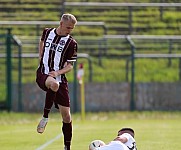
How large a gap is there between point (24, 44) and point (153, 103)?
5029 millimetres

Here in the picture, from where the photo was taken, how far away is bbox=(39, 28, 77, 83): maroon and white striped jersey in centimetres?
1303

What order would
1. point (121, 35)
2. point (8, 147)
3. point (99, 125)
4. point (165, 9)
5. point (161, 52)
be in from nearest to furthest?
1. point (8, 147)
2. point (99, 125)
3. point (161, 52)
4. point (121, 35)
5. point (165, 9)

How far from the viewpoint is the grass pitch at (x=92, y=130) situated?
1530cm

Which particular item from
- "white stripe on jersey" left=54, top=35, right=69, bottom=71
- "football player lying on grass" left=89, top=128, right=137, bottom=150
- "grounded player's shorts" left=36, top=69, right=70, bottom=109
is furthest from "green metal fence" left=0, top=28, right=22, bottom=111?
"football player lying on grass" left=89, top=128, right=137, bottom=150

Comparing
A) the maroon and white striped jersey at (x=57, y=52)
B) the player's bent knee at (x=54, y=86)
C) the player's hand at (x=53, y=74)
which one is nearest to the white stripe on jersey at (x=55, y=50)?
the maroon and white striped jersey at (x=57, y=52)

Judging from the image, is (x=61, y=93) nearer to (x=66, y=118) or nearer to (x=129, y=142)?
(x=66, y=118)

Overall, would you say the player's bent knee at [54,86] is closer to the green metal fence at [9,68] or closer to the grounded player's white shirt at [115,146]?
the grounded player's white shirt at [115,146]

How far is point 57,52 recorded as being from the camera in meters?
13.0

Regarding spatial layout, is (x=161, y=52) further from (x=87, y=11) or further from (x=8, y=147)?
(x=8, y=147)

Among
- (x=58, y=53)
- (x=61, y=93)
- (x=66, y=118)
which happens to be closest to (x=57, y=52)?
(x=58, y=53)

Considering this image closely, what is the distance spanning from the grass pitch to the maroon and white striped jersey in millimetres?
1997

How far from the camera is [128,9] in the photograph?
111ft

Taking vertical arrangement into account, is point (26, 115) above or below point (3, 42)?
below

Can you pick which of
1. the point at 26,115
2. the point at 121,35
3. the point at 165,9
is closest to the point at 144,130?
the point at 26,115
